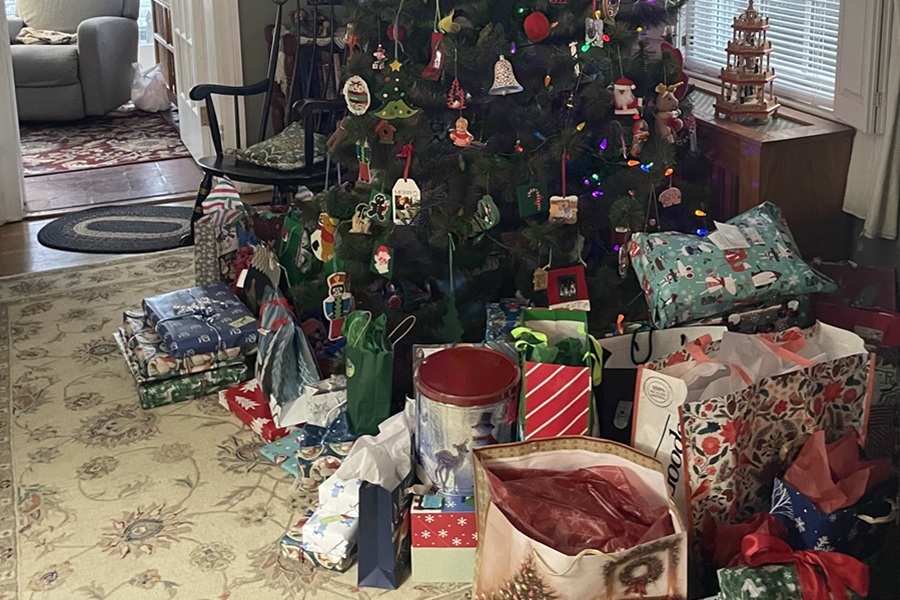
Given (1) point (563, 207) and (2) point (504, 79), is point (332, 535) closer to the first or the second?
(1) point (563, 207)

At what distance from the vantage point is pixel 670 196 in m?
2.81

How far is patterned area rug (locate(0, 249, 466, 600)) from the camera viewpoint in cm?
216

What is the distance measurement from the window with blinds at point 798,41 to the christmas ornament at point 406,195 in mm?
1283

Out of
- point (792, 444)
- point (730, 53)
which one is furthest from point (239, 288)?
point (792, 444)

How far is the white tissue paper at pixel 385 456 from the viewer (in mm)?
2236

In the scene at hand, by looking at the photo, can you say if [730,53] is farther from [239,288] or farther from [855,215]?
[239,288]

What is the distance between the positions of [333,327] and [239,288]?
1.79 feet

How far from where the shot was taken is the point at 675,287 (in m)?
2.43

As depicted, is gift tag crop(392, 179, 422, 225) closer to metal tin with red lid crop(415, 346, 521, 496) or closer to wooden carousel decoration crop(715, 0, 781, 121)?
metal tin with red lid crop(415, 346, 521, 496)

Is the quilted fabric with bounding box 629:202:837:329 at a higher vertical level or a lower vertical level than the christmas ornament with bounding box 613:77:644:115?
lower

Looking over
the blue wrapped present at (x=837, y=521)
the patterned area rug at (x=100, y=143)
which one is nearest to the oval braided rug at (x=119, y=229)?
the patterned area rug at (x=100, y=143)

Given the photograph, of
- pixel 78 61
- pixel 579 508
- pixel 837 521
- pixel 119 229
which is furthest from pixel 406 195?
pixel 78 61

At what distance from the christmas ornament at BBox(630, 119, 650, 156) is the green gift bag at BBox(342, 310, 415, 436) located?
84cm

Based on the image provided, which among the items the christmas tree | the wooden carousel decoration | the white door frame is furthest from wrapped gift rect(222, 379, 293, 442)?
the white door frame
